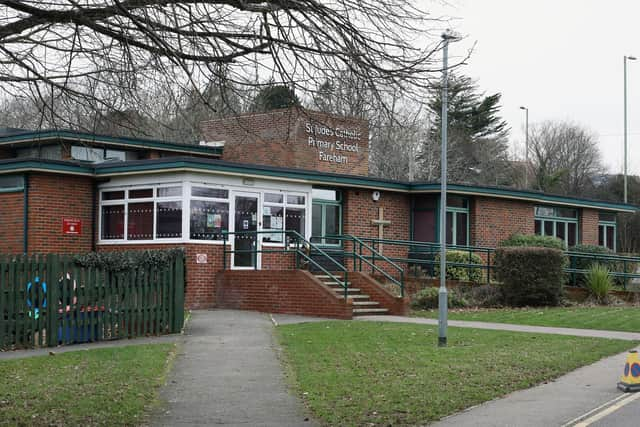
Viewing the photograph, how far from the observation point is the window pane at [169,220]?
23938 mm

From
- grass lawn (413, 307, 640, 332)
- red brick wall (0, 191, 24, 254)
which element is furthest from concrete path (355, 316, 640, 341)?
red brick wall (0, 191, 24, 254)

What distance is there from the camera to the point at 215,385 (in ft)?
38.9

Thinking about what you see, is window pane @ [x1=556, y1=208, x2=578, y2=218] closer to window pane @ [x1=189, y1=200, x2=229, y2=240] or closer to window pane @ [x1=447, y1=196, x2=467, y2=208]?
window pane @ [x1=447, y1=196, x2=467, y2=208]

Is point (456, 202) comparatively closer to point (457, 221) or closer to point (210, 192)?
point (457, 221)

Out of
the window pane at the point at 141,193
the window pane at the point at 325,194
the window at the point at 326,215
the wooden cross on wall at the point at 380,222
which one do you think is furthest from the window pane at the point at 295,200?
the window pane at the point at 141,193

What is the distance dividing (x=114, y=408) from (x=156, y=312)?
782 centimetres

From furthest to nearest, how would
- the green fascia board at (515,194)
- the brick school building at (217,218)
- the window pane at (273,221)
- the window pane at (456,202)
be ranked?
1. the window pane at (456,202)
2. the green fascia board at (515,194)
3. the window pane at (273,221)
4. the brick school building at (217,218)

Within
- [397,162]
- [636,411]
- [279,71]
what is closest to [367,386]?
[636,411]

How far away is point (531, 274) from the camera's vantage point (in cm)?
2475

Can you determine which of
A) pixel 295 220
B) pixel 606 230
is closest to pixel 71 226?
pixel 295 220

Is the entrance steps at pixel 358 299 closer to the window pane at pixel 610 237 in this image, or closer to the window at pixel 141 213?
the window at pixel 141 213

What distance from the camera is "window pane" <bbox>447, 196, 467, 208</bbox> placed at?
31459 millimetres

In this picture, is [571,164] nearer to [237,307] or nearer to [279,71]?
[237,307]

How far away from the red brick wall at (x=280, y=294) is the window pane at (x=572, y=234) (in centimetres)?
1776
